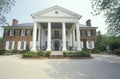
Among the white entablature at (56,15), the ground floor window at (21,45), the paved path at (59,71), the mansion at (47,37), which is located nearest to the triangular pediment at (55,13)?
the white entablature at (56,15)

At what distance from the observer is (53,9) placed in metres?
24.2

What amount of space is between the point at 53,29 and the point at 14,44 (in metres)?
11.0

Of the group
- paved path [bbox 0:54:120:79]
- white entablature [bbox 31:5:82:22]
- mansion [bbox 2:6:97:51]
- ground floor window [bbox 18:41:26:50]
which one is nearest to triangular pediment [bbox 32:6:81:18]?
white entablature [bbox 31:5:82:22]

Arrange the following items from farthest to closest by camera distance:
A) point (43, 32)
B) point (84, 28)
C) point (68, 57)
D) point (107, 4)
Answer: point (84, 28) < point (43, 32) < point (68, 57) < point (107, 4)

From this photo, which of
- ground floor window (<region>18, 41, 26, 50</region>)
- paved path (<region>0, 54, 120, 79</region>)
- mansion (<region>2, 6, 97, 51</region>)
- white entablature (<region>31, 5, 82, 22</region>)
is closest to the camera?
paved path (<region>0, 54, 120, 79</region>)

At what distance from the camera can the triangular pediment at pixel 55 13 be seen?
23.8m

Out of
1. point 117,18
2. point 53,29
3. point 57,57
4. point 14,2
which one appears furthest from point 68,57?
point 53,29

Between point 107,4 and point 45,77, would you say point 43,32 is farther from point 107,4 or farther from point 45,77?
point 45,77

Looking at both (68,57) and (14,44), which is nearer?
Result: (68,57)

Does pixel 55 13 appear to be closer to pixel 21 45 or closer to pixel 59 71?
pixel 21 45

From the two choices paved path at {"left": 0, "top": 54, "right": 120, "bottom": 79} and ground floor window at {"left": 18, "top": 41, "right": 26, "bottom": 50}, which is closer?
paved path at {"left": 0, "top": 54, "right": 120, "bottom": 79}

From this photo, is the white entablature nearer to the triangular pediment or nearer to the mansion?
the triangular pediment

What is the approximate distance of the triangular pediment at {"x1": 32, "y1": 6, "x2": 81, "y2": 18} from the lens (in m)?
23.8

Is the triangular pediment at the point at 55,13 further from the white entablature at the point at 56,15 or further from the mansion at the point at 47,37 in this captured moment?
the mansion at the point at 47,37
